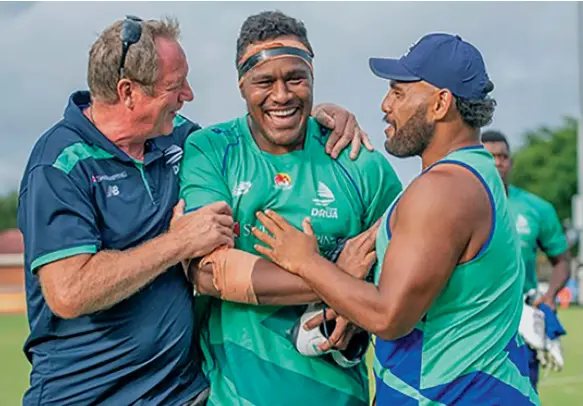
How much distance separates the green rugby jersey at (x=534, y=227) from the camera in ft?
29.8

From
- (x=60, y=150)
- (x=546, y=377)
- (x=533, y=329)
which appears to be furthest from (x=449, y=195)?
(x=546, y=377)

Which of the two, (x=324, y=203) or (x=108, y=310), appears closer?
(x=108, y=310)

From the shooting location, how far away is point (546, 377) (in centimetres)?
1273

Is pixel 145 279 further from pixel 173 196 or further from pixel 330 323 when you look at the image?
pixel 330 323

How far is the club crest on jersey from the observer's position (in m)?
4.37

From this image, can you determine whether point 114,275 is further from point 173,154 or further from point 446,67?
point 446,67

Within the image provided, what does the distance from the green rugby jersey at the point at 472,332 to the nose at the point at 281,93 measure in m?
0.83

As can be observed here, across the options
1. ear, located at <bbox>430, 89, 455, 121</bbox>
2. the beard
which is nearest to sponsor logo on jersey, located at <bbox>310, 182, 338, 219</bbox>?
the beard

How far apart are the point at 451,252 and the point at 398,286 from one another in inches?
9.0

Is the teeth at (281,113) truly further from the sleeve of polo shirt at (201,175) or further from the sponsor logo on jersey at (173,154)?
the sponsor logo on jersey at (173,154)

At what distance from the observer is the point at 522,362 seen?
3.89 m

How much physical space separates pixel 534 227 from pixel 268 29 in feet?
18.3

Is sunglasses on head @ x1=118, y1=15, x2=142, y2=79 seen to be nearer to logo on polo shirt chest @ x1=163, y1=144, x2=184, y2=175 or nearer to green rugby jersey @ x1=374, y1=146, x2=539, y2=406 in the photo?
logo on polo shirt chest @ x1=163, y1=144, x2=184, y2=175

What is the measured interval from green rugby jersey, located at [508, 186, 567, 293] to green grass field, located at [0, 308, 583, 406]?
2394 mm
